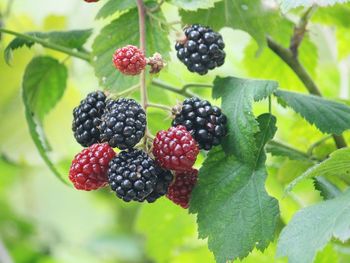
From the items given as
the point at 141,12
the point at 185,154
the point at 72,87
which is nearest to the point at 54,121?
the point at 72,87

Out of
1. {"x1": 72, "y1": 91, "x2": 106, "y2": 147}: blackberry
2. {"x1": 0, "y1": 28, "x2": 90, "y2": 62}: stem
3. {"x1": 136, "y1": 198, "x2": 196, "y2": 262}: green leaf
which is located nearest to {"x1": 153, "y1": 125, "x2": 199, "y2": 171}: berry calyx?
{"x1": 72, "y1": 91, "x2": 106, "y2": 147}: blackberry

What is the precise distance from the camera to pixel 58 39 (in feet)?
6.06

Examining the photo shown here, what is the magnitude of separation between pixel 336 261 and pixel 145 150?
24.4 inches

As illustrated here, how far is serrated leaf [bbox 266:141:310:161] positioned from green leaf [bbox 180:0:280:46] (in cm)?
25

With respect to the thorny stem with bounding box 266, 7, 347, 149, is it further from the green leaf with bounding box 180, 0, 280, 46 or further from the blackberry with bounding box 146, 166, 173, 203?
the blackberry with bounding box 146, 166, 173, 203

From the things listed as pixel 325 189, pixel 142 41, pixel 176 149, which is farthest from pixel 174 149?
pixel 325 189

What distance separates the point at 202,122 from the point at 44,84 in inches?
23.8

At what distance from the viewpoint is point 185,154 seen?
1393 millimetres

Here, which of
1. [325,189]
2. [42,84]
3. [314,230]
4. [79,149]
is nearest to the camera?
[314,230]

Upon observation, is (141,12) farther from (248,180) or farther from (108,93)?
(248,180)

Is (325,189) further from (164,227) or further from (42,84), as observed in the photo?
(164,227)

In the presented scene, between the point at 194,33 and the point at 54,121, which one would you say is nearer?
the point at 194,33

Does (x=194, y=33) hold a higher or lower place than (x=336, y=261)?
higher

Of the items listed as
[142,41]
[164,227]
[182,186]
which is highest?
[142,41]
